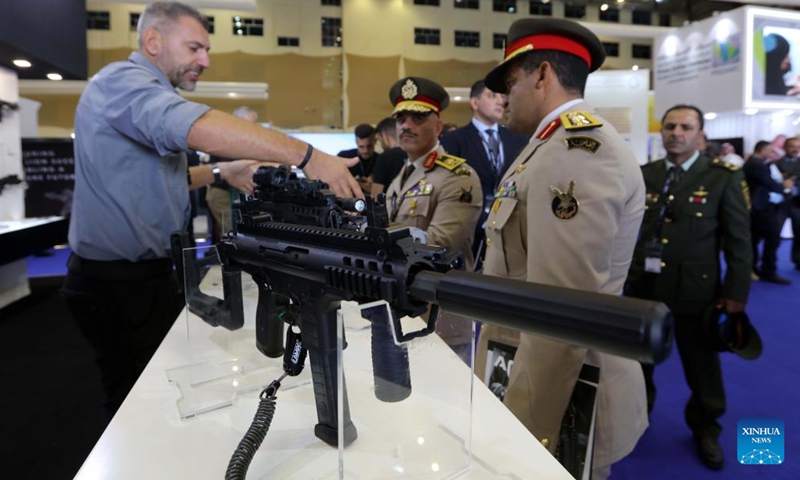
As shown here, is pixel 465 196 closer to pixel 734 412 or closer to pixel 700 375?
pixel 700 375

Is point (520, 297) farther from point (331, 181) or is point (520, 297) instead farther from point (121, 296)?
point (121, 296)

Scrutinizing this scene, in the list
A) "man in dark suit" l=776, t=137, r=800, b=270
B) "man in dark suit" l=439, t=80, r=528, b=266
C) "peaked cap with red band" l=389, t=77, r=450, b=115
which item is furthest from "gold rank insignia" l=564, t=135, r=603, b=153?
"man in dark suit" l=776, t=137, r=800, b=270

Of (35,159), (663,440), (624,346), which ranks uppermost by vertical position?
(35,159)

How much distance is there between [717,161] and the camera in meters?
2.35

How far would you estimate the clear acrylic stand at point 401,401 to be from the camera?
2.77 feet

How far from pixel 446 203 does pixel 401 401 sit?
1.17 m

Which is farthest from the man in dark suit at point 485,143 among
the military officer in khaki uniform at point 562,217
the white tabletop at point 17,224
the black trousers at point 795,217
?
the black trousers at point 795,217

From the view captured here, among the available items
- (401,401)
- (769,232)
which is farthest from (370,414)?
(769,232)

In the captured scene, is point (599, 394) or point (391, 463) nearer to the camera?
point (391, 463)

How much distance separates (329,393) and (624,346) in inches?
23.1

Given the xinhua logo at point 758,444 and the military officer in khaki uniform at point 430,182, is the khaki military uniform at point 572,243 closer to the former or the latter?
the military officer in khaki uniform at point 430,182

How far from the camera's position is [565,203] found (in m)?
1.05

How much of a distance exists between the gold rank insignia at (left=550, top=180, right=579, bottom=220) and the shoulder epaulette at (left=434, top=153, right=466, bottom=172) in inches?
40.2

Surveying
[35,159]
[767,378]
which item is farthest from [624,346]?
[35,159]
